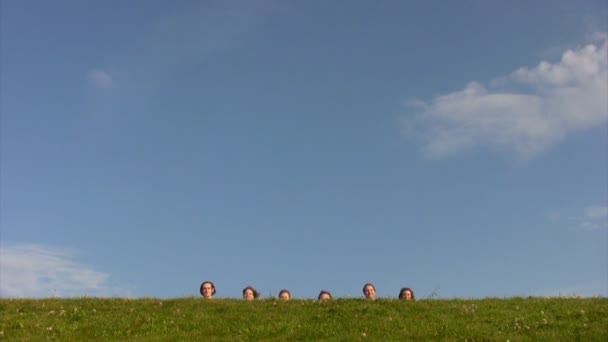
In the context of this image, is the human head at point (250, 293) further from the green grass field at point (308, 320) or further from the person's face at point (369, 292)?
the person's face at point (369, 292)

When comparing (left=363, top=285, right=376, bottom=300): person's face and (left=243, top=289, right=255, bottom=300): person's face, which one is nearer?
(left=363, top=285, right=376, bottom=300): person's face

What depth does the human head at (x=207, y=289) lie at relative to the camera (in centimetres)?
2691

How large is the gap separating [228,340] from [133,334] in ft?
10.5

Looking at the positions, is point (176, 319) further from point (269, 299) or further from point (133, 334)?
point (269, 299)

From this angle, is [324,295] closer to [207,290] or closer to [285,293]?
[285,293]

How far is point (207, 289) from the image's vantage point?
2706cm

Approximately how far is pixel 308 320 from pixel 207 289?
7.60m

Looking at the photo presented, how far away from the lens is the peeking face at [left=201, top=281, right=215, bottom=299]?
1059 inches

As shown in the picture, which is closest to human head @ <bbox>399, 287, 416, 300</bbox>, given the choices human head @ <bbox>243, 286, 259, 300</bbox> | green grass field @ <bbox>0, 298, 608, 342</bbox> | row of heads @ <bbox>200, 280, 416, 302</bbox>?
row of heads @ <bbox>200, 280, 416, 302</bbox>

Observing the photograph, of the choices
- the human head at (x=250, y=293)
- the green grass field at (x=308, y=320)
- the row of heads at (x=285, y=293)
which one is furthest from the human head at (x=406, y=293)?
the human head at (x=250, y=293)

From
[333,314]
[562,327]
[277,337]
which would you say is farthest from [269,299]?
[562,327]

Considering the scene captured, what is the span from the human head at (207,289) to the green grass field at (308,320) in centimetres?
277

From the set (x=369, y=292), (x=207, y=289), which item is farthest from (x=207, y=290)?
(x=369, y=292)

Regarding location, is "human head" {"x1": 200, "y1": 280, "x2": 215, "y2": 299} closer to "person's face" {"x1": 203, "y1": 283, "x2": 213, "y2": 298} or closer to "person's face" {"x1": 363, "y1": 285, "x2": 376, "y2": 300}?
"person's face" {"x1": 203, "y1": 283, "x2": 213, "y2": 298}
